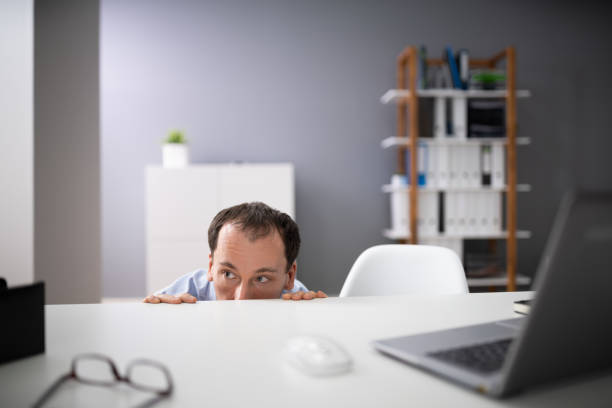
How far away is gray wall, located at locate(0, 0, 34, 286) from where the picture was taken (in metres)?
1.58

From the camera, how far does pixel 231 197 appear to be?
11.3 ft

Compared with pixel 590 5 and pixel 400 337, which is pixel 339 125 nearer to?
pixel 590 5

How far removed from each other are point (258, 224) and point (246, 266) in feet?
0.39

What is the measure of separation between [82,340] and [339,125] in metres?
3.40

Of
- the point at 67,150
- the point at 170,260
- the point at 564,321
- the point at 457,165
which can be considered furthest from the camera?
the point at 457,165

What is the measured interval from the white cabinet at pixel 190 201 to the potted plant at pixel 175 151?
0.32 feet

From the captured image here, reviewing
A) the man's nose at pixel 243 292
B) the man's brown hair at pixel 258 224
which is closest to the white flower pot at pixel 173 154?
the man's brown hair at pixel 258 224

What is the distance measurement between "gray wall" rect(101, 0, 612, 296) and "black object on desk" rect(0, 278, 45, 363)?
10.7ft

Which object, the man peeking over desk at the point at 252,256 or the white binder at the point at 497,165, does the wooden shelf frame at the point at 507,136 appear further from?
the man peeking over desk at the point at 252,256

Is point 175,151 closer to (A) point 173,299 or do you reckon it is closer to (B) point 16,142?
(B) point 16,142

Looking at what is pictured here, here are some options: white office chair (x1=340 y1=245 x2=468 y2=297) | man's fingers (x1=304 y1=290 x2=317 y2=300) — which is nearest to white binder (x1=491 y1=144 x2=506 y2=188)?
white office chair (x1=340 y1=245 x2=468 y2=297)

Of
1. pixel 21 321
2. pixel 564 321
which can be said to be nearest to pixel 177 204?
pixel 21 321

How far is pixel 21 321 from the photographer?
2.01 ft

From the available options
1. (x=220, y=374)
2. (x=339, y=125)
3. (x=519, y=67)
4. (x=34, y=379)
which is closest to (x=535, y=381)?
(x=220, y=374)
